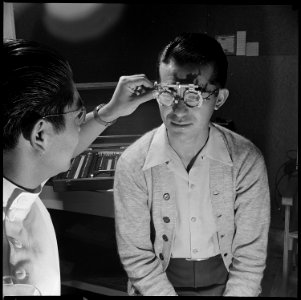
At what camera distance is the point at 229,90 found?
2.19 meters

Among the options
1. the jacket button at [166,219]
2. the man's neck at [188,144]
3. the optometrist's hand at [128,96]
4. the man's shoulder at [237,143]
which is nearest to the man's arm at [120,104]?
the optometrist's hand at [128,96]

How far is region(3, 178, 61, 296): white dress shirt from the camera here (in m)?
2.19

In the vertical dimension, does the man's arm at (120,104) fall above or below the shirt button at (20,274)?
above

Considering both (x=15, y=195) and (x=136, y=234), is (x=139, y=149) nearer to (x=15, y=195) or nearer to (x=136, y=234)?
(x=136, y=234)

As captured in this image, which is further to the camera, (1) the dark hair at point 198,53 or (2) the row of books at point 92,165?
(2) the row of books at point 92,165

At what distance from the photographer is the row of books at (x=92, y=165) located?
2229mm

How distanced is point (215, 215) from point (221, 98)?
0.52 m

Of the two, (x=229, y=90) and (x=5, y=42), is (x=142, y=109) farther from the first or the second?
(x=5, y=42)

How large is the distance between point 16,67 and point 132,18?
22.0 inches

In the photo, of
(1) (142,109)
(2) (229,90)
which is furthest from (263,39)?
(1) (142,109)

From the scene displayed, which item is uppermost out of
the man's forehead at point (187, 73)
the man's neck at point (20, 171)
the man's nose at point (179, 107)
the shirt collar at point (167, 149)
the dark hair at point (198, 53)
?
the dark hair at point (198, 53)

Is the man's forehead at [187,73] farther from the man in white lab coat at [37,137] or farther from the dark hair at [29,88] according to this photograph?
the dark hair at [29,88]

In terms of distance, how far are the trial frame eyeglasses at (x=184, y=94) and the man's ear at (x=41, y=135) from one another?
1.64ft

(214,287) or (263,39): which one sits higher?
(263,39)
